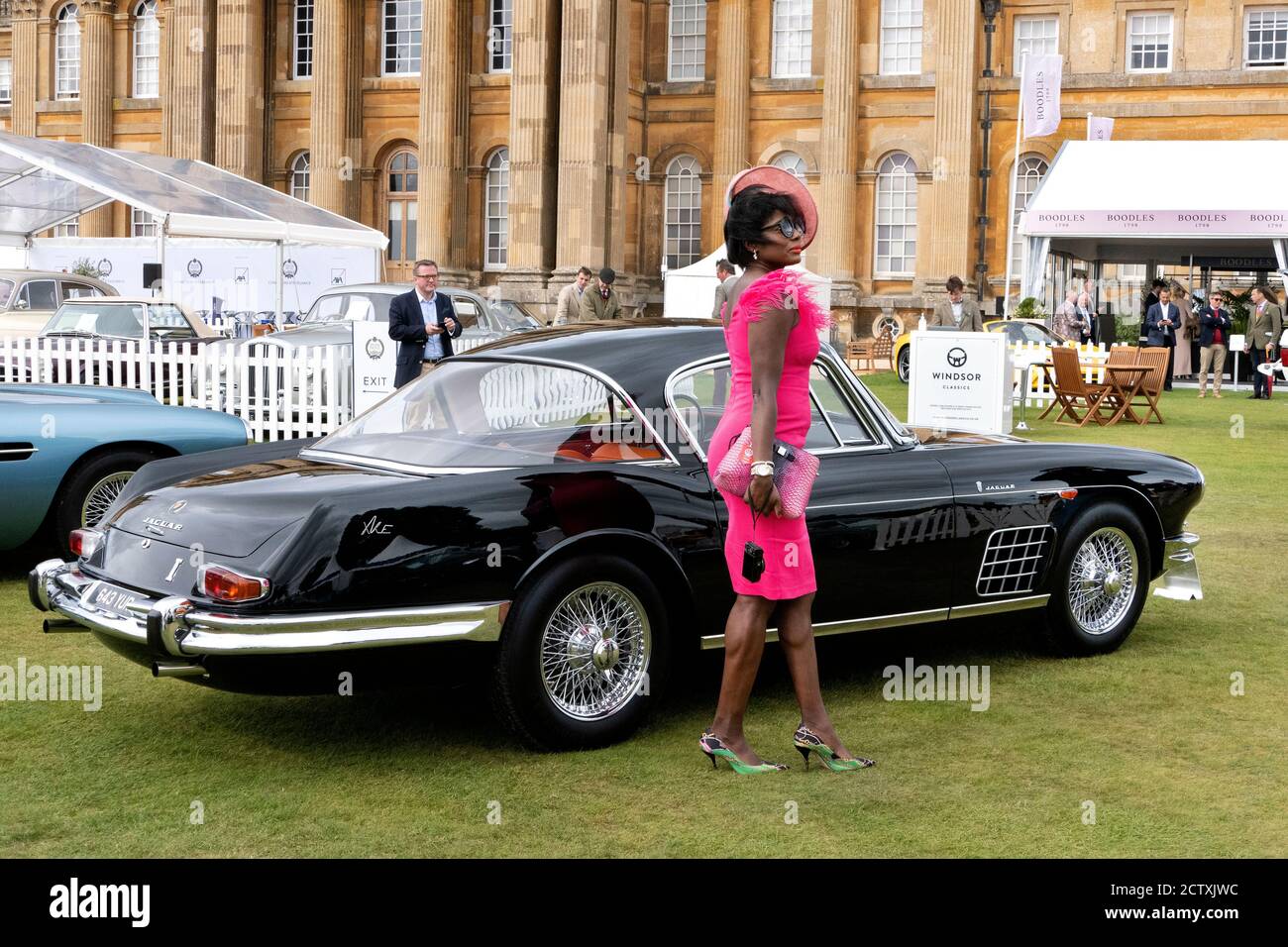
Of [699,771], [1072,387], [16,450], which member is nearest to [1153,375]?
[1072,387]

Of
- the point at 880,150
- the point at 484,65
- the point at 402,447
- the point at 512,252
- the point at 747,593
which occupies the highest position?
the point at 484,65

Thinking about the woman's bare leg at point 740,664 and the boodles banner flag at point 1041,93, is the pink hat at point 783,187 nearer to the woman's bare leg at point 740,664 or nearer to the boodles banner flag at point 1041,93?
the woman's bare leg at point 740,664

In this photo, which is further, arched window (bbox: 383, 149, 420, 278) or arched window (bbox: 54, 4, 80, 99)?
arched window (bbox: 54, 4, 80, 99)

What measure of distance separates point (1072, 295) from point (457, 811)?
26.6 meters

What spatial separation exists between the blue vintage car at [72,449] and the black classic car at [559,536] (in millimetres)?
2157

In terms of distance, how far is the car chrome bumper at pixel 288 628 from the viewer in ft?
16.4

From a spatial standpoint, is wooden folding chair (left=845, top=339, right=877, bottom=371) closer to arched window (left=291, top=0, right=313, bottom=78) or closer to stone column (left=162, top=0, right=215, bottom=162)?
arched window (left=291, top=0, right=313, bottom=78)

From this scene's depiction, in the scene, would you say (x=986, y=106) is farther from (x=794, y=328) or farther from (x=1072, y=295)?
(x=794, y=328)

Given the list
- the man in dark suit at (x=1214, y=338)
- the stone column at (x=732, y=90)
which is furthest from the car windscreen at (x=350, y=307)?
the stone column at (x=732, y=90)

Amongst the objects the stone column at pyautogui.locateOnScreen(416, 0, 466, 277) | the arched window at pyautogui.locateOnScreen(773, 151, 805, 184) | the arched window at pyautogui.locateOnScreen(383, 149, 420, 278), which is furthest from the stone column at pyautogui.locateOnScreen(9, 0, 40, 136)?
the arched window at pyautogui.locateOnScreen(773, 151, 805, 184)

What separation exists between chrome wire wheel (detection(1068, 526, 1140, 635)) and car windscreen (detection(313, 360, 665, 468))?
7.37ft

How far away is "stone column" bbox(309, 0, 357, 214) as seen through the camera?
44281 mm
